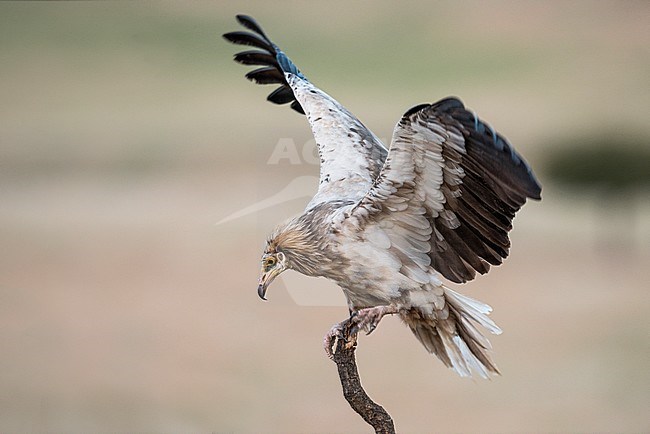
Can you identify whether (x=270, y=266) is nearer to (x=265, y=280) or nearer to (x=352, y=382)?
(x=265, y=280)

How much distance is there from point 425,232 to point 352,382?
61cm

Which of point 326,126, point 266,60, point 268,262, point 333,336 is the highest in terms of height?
point 266,60

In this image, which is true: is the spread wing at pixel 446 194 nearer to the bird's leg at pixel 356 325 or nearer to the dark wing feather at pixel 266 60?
the bird's leg at pixel 356 325

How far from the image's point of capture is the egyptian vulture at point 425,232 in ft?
9.62

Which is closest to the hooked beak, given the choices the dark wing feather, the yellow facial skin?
the yellow facial skin

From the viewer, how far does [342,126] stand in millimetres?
4117

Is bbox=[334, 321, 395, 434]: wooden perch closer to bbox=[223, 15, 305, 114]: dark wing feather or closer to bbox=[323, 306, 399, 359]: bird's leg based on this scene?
bbox=[323, 306, 399, 359]: bird's leg

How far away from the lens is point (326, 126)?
4145 millimetres

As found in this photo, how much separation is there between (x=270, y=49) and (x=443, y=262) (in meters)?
1.69

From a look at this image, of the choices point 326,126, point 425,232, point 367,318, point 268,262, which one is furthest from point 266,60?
point 367,318

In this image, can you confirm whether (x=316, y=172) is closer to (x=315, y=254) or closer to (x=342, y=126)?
(x=342, y=126)

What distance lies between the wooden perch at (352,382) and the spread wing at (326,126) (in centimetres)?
61

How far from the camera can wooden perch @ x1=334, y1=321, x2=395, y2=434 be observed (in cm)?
328

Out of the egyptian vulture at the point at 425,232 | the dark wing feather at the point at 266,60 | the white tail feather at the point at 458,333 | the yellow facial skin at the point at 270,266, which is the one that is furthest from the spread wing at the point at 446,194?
the dark wing feather at the point at 266,60
